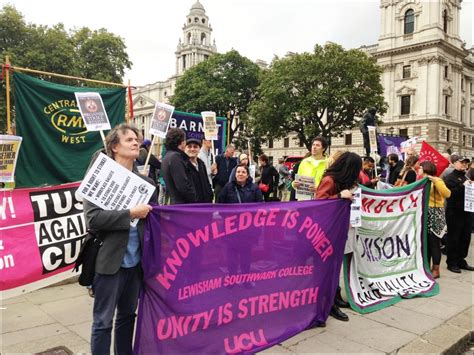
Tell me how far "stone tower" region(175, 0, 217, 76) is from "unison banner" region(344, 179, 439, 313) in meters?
95.7

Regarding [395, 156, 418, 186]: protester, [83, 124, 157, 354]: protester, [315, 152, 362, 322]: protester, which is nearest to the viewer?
[83, 124, 157, 354]: protester

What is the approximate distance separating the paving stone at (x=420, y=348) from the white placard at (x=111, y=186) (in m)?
2.68

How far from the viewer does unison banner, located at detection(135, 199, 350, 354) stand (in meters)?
2.83

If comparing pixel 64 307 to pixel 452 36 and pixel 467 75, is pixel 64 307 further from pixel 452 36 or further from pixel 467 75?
pixel 467 75

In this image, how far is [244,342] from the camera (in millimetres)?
3230

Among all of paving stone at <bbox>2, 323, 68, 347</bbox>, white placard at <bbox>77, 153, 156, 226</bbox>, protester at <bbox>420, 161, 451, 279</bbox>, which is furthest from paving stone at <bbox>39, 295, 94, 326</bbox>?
protester at <bbox>420, 161, 451, 279</bbox>

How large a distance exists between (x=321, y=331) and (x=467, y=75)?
6867 centimetres

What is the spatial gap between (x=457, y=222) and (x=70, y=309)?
638 centimetres

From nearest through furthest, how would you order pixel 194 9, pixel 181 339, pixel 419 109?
pixel 181 339 → pixel 419 109 → pixel 194 9

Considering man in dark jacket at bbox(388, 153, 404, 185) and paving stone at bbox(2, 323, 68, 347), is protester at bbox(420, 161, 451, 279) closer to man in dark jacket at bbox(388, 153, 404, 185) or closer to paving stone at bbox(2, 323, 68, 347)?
man in dark jacket at bbox(388, 153, 404, 185)

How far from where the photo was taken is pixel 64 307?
4.24m

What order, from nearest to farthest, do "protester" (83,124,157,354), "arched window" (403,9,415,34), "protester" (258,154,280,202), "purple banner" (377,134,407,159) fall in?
"protester" (83,124,157,354), "protester" (258,154,280,202), "purple banner" (377,134,407,159), "arched window" (403,9,415,34)

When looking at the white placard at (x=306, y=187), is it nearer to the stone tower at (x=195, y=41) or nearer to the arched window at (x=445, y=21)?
the arched window at (x=445, y=21)

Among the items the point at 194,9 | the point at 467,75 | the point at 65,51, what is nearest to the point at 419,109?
the point at 467,75
